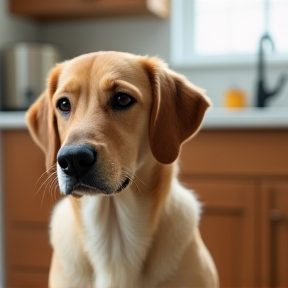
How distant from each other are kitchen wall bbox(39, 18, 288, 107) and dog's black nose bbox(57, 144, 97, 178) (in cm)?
180

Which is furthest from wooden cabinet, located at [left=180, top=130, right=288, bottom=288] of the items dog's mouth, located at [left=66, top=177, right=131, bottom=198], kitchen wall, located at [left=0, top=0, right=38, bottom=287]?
kitchen wall, located at [left=0, top=0, right=38, bottom=287]

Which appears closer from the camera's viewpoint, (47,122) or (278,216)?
(47,122)

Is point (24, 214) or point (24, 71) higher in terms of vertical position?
point (24, 71)

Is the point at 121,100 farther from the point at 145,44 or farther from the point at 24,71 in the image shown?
the point at 145,44

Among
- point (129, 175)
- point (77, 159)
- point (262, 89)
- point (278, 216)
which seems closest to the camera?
point (77, 159)

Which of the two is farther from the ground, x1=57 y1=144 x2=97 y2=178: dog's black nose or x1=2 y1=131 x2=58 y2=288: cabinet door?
x1=57 y1=144 x2=97 y2=178: dog's black nose

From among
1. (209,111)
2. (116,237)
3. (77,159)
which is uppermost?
(77,159)

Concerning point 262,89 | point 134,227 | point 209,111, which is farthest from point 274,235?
point 134,227

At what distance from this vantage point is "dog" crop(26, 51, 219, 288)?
127 cm

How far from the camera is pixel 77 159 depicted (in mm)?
1126

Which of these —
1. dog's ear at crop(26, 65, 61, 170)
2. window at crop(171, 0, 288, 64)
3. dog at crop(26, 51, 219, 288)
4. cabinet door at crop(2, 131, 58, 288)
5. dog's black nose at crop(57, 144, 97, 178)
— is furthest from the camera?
window at crop(171, 0, 288, 64)

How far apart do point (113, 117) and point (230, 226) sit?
1040mm

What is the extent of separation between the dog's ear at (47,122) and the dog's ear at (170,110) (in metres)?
0.24

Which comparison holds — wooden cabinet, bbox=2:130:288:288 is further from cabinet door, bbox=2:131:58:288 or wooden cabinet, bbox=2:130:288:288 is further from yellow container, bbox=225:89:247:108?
yellow container, bbox=225:89:247:108
